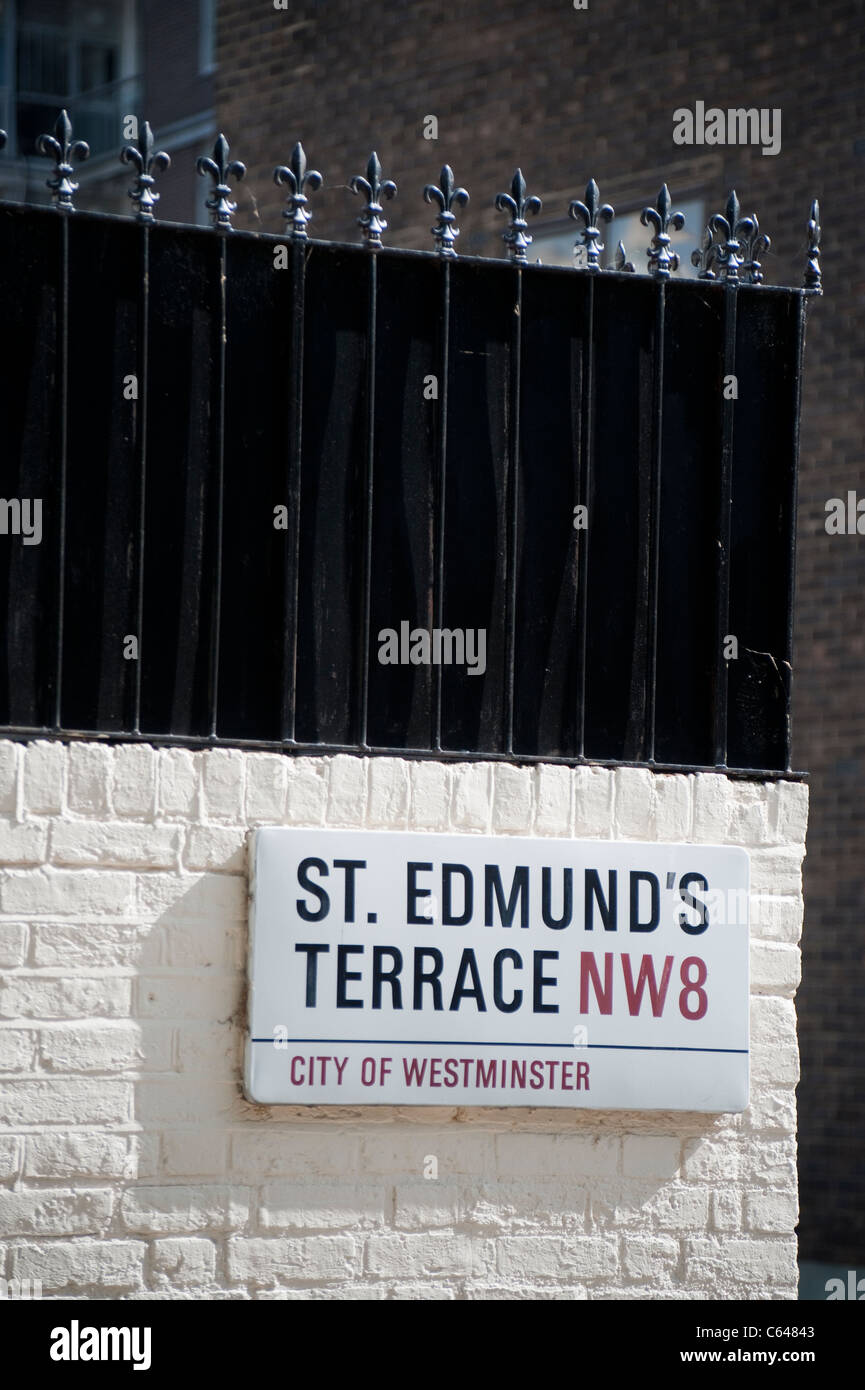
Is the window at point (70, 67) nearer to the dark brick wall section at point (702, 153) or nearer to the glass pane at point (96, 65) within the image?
the glass pane at point (96, 65)

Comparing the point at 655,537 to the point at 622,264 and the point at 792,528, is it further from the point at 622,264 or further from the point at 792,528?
the point at 622,264

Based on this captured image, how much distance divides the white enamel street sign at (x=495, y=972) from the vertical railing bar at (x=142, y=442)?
23.3 inches

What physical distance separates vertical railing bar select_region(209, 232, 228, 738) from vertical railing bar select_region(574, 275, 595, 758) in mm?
993

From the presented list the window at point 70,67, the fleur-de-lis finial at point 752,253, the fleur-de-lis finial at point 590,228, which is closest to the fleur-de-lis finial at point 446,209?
the fleur-de-lis finial at point 590,228

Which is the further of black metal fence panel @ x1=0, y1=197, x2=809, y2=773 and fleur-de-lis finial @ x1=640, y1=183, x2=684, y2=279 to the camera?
fleur-de-lis finial @ x1=640, y1=183, x2=684, y2=279

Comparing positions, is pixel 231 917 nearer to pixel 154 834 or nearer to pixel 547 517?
pixel 154 834

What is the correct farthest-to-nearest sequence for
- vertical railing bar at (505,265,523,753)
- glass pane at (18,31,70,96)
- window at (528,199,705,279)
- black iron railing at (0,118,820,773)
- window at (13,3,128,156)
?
1. glass pane at (18,31,70,96)
2. window at (13,3,128,156)
3. window at (528,199,705,279)
4. vertical railing bar at (505,265,523,753)
5. black iron railing at (0,118,820,773)

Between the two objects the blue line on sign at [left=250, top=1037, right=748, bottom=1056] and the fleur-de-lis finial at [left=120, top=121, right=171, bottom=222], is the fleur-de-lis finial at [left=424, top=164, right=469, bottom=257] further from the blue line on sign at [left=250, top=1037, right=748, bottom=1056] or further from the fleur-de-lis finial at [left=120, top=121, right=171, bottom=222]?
the blue line on sign at [left=250, top=1037, right=748, bottom=1056]

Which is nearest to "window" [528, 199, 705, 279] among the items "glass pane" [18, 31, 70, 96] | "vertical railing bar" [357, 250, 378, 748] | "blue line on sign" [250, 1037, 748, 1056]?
"vertical railing bar" [357, 250, 378, 748]

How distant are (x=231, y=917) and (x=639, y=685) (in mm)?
1323

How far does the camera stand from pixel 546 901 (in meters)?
4.63

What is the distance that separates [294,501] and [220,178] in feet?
2.85

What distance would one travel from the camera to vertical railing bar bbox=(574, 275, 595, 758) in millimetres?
4824
